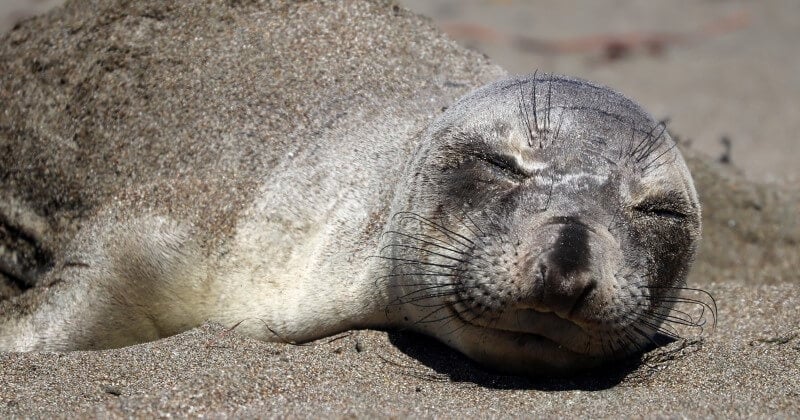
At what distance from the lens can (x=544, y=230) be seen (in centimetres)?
388

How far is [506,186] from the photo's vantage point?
4238mm

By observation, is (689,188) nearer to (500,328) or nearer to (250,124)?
(500,328)

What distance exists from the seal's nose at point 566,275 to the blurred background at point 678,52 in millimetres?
4878

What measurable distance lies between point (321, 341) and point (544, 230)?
1156 mm

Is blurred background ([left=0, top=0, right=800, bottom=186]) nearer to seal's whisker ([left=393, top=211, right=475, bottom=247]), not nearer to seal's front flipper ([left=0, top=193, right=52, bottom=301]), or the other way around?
seal's whisker ([left=393, top=211, right=475, bottom=247])

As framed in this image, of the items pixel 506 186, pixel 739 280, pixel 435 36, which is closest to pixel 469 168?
pixel 506 186

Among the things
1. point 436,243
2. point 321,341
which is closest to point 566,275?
point 436,243

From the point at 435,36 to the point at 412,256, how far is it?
1.80 meters

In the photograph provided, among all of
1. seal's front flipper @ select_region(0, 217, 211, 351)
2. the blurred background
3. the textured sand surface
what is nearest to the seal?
seal's front flipper @ select_region(0, 217, 211, 351)

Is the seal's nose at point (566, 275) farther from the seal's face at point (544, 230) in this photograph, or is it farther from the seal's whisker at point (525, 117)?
the seal's whisker at point (525, 117)

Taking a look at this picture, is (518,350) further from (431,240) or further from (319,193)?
(319,193)

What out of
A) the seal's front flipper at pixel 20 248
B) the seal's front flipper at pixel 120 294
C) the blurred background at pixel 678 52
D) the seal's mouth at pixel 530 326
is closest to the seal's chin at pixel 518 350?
the seal's mouth at pixel 530 326

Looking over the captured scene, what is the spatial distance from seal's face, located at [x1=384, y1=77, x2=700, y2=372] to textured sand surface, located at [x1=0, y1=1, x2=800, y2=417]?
0.20 meters

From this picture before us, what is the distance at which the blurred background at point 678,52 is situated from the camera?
10008mm
